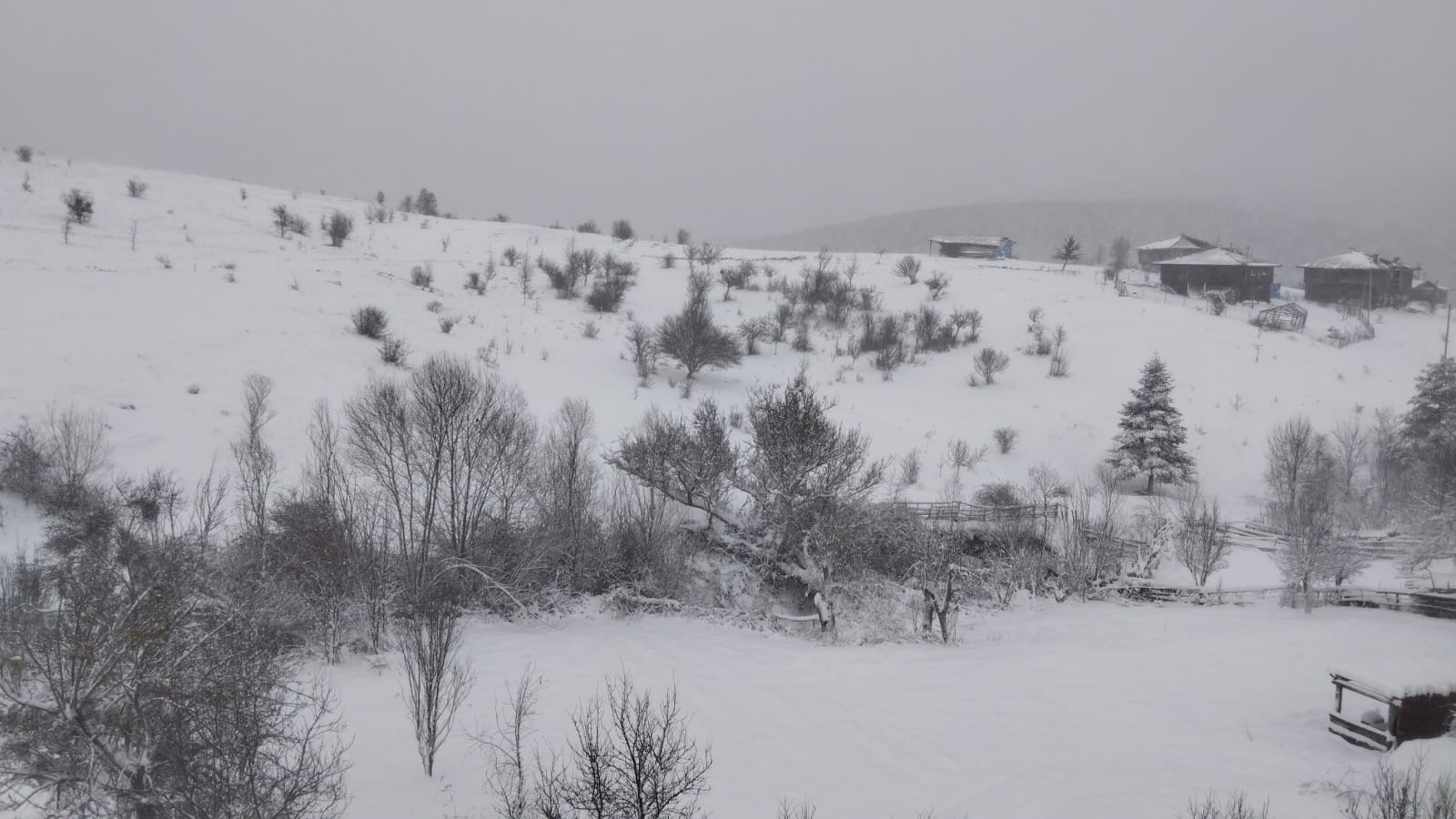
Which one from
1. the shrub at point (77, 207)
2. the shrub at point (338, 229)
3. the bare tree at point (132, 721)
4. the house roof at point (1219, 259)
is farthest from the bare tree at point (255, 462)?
the house roof at point (1219, 259)

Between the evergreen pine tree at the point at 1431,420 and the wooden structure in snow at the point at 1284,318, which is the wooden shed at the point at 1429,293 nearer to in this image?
the wooden structure in snow at the point at 1284,318

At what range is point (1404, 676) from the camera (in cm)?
996

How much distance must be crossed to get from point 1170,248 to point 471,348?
56.4 m

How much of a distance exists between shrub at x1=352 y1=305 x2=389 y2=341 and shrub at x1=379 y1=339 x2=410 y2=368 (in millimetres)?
1234

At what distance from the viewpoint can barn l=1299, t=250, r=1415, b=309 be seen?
39656mm

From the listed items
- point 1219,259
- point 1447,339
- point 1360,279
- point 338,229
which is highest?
point 1219,259

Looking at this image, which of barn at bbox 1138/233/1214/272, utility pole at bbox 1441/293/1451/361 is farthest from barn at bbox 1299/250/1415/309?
utility pole at bbox 1441/293/1451/361

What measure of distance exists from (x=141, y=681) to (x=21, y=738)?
1.00m

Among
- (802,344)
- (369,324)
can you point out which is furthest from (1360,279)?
(369,324)

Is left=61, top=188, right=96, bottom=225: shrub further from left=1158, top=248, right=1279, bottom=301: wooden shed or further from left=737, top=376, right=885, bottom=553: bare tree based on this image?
left=1158, top=248, right=1279, bottom=301: wooden shed

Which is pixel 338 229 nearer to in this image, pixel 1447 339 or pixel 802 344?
pixel 802 344

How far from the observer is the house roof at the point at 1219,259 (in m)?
45.7

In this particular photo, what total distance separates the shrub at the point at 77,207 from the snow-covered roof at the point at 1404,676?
157ft

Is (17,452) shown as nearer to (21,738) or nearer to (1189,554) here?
(21,738)
